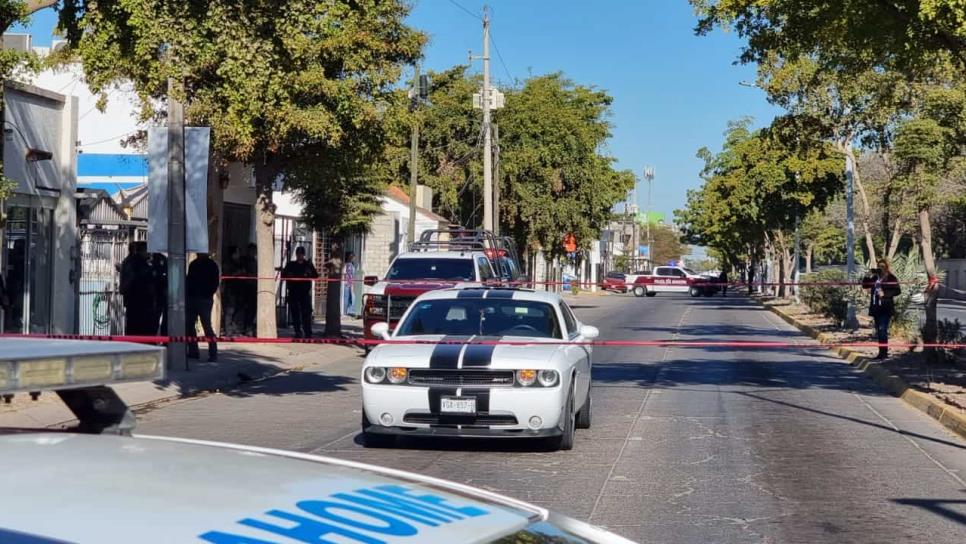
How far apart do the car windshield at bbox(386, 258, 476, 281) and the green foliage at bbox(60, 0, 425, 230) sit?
92.6 inches

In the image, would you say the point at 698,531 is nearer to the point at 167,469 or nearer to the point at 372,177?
the point at 167,469

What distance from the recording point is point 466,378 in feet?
39.2

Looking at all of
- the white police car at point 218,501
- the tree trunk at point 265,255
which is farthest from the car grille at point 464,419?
the tree trunk at point 265,255

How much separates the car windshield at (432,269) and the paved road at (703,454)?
8.78ft

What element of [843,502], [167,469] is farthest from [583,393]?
[167,469]

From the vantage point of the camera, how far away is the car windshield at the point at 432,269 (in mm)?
23578

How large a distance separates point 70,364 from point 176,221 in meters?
16.3

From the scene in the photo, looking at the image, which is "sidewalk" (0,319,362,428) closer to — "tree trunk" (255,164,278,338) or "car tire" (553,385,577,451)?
"tree trunk" (255,164,278,338)

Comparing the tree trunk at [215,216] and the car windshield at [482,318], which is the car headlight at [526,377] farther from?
the tree trunk at [215,216]

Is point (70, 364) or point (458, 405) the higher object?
point (70, 364)

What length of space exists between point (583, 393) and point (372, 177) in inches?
742

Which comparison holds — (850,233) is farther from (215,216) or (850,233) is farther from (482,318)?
(482,318)

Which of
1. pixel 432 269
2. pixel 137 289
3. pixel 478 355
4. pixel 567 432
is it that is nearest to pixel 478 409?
pixel 478 355

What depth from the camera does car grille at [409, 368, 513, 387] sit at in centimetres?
1191
